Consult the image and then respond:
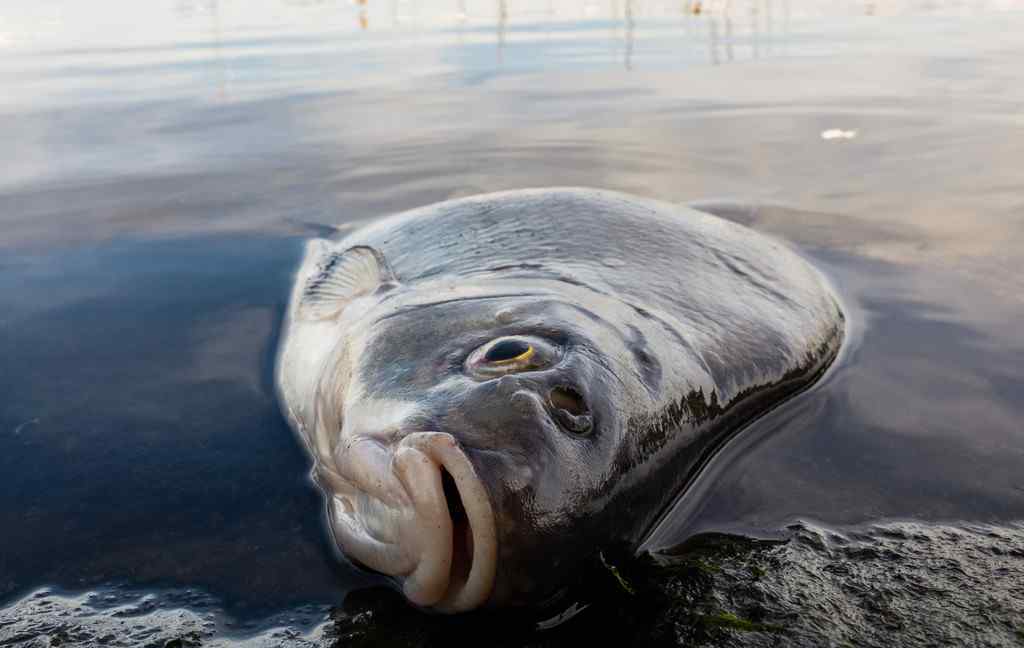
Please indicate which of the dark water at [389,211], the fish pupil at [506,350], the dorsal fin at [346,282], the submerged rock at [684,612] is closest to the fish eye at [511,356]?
the fish pupil at [506,350]

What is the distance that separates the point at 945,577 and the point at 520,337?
1.05m

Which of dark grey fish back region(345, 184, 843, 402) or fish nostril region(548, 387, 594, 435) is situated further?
dark grey fish back region(345, 184, 843, 402)

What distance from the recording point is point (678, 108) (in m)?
7.79

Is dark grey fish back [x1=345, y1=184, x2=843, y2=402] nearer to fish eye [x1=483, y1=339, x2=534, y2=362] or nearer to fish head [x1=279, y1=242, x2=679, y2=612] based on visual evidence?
fish head [x1=279, y1=242, x2=679, y2=612]

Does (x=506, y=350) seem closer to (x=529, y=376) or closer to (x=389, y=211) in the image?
(x=529, y=376)

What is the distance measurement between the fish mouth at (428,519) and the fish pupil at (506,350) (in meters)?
0.31

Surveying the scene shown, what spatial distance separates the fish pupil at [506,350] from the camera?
2.04m

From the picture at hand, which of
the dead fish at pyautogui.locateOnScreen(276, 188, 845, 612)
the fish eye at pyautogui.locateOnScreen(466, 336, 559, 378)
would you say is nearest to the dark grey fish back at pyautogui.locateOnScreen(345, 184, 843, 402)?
the dead fish at pyautogui.locateOnScreen(276, 188, 845, 612)

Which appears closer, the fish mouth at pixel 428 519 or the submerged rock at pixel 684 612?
the fish mouth at pixel 428 519

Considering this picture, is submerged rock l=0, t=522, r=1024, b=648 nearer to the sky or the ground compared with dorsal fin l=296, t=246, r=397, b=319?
nearer to the ground

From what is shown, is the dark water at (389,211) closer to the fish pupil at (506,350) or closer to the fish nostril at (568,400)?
the fish nostril at (568,400)

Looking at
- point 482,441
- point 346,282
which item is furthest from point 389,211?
point 482,441

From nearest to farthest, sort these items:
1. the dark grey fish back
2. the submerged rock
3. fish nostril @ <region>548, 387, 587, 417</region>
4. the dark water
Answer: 1. the submerged rock
2. fish nostril @ <region>548, 387, 587, 417</region>
3. the dark water
4. the dark grey fish back

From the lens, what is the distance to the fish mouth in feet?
5.64
